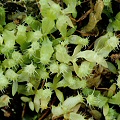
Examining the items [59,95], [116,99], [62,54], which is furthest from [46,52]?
[116,99]

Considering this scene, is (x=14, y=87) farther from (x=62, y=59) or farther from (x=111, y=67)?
(x=111, y=67)

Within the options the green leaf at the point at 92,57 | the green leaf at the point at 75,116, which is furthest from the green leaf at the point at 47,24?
the green leaf at the point at 75,116

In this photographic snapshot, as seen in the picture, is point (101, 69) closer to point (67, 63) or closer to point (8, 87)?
point (67, 63)

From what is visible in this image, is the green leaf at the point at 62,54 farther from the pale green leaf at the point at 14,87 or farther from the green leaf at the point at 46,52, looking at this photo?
the pale green leaf at the point at 14,87

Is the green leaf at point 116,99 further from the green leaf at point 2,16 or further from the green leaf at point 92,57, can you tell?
the green leaf at point 2,16

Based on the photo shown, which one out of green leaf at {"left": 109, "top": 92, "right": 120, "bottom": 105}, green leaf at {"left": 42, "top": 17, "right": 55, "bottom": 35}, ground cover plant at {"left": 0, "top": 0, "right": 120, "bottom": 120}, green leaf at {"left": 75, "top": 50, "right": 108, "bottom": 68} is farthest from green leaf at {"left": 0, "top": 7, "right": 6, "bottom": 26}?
green leaf at {"left": 109, "top": 92, "right": 120, "bottom": 105}

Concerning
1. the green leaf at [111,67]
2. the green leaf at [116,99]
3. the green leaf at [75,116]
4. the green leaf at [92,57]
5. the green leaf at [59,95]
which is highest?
the green leaf at [92,57]

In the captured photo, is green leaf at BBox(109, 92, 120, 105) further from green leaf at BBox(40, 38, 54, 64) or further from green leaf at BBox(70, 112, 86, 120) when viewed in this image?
green leaf at BBox(40, 38, 54, 64)

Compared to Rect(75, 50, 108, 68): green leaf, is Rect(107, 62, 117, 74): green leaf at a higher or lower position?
lower

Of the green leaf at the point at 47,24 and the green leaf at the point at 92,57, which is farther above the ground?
the green leaf at the point at 47,24

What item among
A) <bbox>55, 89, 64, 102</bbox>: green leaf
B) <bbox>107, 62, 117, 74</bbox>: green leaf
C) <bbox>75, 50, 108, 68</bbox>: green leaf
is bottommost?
<bbox>55, 89, 64, 102</bbox>: green leaf
